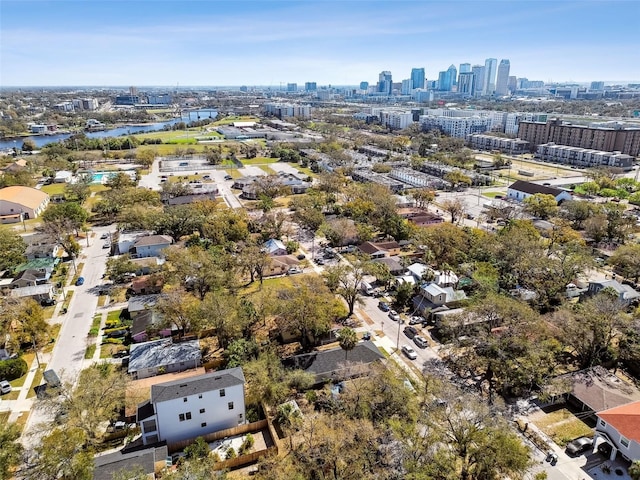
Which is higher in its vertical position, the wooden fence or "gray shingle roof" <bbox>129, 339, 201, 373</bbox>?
"gray shingle roof" <bbox>129, 339, 201, 373</bbox>

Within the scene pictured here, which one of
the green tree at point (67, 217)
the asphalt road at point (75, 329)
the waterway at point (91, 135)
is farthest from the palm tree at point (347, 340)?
the waterway at point (91, 135)

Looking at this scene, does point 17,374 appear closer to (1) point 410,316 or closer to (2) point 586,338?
(1) point 410,316

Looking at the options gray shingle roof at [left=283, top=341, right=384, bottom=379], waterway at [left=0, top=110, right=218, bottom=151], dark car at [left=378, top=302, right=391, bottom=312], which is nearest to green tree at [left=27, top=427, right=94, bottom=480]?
gray shingle roof at [left=283, top=341, right=384, bottom=379]

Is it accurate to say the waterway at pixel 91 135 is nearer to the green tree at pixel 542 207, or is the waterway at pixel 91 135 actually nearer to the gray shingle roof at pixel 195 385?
the gray shingle roof at pixel 195 385

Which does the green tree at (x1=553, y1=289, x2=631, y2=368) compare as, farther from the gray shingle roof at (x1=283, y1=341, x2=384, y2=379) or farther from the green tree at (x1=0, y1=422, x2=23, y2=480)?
the green tree at (x1=0, y1=422, x2=23, y2=480)

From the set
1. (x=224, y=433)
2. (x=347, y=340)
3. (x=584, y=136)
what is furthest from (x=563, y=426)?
(x=584, y=136)

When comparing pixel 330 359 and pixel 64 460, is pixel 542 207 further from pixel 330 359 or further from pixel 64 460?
pixel 64 460
